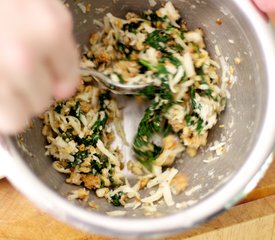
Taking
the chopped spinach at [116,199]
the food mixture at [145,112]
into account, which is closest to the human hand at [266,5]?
the food mixture at [145,112]

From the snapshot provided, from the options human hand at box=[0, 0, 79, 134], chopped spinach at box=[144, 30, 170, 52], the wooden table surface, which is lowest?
the wooden table surface

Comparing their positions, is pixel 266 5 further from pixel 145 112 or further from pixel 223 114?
pixel 145 112

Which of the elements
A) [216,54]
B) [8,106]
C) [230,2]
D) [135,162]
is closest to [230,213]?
[135,162]

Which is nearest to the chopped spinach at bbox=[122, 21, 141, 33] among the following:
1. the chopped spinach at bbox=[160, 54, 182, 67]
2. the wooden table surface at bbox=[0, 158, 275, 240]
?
the chopped spinach at bbox=[160, 54, 182, 67]

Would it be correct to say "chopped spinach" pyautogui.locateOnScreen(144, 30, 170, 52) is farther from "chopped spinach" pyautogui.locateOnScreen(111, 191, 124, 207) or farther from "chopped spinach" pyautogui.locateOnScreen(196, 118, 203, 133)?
"chopped spinach" pyautogui.locateOnScreen(111, 191, 124, 207)

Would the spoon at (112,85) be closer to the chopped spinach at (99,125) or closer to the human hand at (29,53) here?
the chopped spinach at (99,125)

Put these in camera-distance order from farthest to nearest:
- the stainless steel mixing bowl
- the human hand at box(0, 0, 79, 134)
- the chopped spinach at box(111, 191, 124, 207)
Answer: the chopped spinach at box(111, 191, 124, 207), the stainless steel mixing bowl, the human hand at box(0, 0, 79, 134)

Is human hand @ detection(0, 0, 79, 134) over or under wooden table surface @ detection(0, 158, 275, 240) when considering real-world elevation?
over
